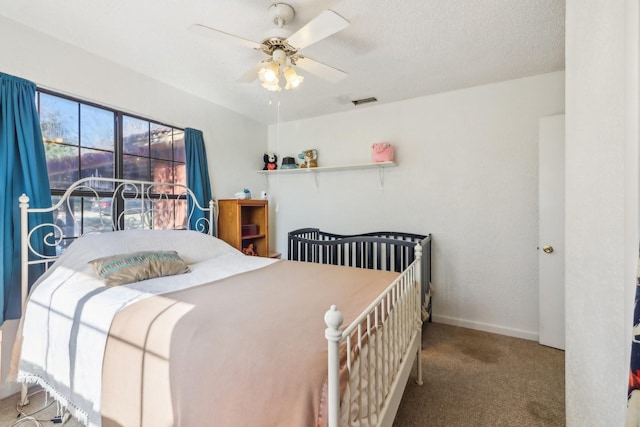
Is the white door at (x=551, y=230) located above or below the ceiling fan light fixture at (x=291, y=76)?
below

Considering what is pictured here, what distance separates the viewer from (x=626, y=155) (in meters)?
0.61

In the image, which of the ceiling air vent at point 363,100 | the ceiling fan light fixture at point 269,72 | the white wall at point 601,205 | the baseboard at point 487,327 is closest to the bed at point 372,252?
the baseboard at point 487,327

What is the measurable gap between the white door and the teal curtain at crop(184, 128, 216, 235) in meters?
3.27

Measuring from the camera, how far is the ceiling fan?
4.57ft

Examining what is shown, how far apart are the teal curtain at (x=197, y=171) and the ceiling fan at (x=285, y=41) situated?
4.20 feet

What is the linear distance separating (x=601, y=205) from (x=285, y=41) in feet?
5.24

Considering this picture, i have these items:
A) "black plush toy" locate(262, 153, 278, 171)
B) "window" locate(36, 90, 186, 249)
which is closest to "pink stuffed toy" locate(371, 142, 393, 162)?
"black plush toy" locate(262, 153, 278, 171)

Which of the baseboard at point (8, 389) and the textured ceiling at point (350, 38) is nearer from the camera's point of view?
the textured ceiling at point (350, 38)

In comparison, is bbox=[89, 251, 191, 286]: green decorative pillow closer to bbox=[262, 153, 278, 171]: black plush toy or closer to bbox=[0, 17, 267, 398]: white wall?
bbox=[0, 17, 267, 398]: white wall

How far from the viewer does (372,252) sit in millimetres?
2895

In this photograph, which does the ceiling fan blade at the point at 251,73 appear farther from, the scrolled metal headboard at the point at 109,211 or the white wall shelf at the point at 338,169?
the white wall shelf at the point at 338,169

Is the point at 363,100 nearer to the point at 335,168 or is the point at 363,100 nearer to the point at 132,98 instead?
the point at 335,168

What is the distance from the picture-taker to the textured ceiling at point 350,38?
66.1 inches

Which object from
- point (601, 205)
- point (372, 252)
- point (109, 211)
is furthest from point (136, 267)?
point (601, 205)
